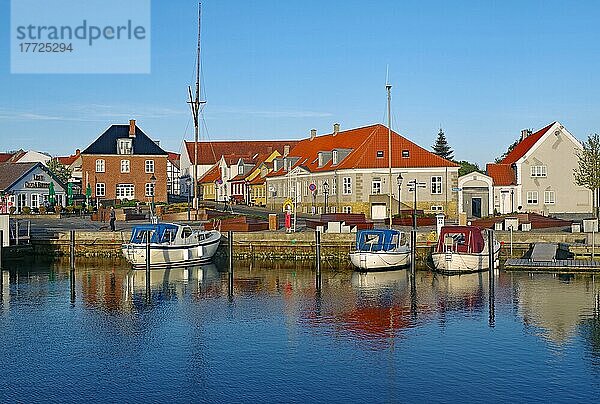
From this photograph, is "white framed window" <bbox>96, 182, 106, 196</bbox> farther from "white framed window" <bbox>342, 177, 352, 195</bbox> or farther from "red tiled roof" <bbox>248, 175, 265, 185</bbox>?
"white framed window" <bbox>342, 177, 352, 195</bbox>

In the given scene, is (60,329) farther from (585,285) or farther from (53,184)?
(53,184)

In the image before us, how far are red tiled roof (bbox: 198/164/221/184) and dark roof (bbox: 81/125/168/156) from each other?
79.8 feet

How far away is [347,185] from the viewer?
66.9 metres

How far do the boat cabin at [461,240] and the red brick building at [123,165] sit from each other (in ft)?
170

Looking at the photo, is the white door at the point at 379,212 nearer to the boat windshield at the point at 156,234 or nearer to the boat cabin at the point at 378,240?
the boat cabin at the point at 378,240

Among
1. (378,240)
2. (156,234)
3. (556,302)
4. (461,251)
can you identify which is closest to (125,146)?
(156,234)

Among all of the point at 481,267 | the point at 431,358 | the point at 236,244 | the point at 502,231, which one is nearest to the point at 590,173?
the point at 502,231

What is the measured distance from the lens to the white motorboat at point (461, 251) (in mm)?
37812

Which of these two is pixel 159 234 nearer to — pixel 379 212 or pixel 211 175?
pixel 379 212

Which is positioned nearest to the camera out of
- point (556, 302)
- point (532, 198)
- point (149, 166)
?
point (556, 302)

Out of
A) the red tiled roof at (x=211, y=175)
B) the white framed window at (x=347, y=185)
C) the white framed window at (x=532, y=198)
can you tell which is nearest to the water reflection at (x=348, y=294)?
the white framed window at (x=347, y=185)

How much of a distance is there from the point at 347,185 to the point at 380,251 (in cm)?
2866

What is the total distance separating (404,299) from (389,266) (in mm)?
7598

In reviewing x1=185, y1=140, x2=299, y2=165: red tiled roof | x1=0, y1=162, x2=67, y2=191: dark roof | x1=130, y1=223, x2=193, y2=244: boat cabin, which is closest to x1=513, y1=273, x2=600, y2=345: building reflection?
x1=130, y1=223, x2=193, y2=244: boat cabin
